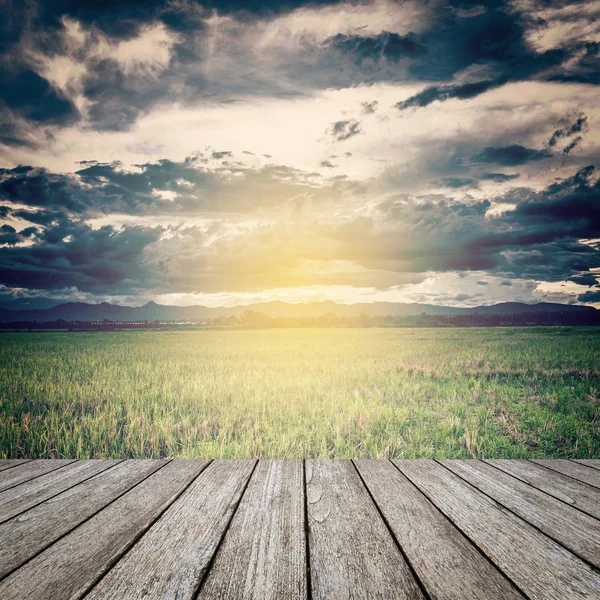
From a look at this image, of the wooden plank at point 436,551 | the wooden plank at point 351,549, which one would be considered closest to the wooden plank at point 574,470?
the wooden plank at point 436,551

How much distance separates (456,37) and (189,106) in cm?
420

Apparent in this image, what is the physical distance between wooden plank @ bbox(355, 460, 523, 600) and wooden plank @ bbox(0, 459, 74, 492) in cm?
229

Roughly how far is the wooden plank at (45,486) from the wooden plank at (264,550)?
1.18 m

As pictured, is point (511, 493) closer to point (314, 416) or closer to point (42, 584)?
point (42, 584)

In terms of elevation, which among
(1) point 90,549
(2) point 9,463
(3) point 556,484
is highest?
(1) point 90,549

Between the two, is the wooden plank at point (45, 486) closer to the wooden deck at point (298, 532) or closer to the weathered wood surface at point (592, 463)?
the wooden deck at point (298, 532)

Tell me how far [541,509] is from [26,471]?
335cm

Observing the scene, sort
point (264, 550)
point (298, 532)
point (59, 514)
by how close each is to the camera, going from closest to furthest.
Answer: point (264, 550) → point (298, 532) → point (59, 514)

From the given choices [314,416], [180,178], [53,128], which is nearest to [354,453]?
[314,416]

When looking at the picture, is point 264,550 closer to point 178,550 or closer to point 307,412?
point 178,550

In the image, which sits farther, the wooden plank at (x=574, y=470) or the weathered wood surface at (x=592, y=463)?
the weathered wood surface at (x=592, y=463)

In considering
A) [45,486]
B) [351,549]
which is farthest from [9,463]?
[351,549]

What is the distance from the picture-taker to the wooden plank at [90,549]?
1373mm

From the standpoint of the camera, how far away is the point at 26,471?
2805 millimetres
